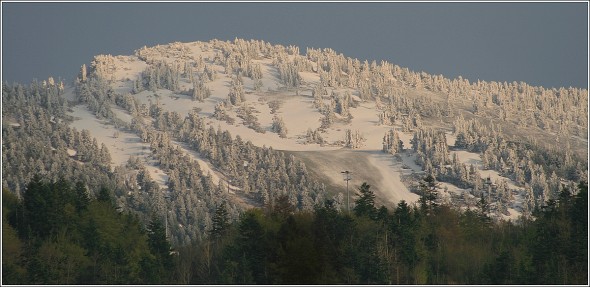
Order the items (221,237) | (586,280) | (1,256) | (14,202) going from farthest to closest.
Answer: (221,237)
(14,202)
(586,280)
(1,256)

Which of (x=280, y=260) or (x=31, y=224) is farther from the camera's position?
(x=31, y=224)

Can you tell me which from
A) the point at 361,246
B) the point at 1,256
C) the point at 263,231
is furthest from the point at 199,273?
the point at 1,256

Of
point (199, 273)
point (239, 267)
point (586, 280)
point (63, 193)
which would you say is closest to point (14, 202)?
point (63, 193)

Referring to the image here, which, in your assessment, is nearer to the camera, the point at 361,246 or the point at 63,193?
the point at 361,246

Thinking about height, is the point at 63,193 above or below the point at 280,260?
above

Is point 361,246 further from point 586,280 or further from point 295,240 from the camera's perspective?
point 586,280

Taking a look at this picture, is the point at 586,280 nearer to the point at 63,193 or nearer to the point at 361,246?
the point at 361,246

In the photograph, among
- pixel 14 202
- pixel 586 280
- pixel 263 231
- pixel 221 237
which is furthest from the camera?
pixel 221 237
